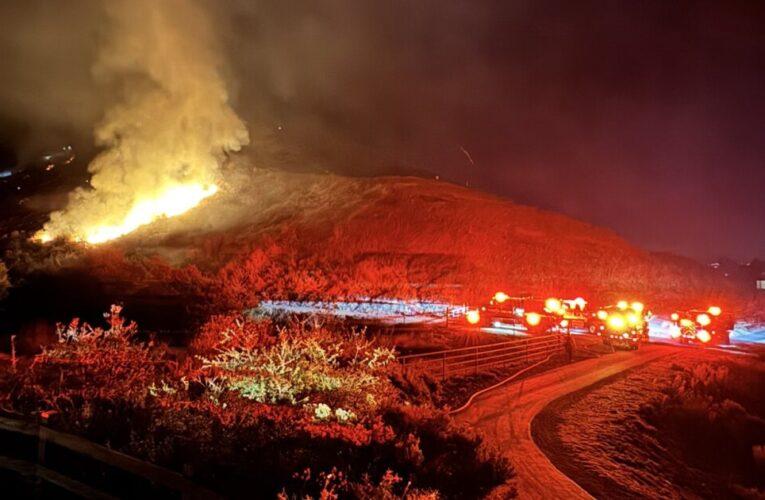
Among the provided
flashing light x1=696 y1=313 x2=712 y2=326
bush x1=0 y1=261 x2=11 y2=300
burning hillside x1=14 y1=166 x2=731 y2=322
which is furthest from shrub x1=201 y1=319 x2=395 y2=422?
flashing light x1=696 y1=313 x2=712 y2=326

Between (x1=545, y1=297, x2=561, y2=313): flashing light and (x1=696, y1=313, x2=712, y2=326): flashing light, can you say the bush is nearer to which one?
(x1=545, y1=297, x2=561, y2=313): flashing light

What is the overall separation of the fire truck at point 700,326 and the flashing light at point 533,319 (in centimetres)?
846

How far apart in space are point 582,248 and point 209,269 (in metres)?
40.0

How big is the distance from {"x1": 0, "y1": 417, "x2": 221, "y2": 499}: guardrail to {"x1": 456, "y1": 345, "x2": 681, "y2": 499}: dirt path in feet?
17.3

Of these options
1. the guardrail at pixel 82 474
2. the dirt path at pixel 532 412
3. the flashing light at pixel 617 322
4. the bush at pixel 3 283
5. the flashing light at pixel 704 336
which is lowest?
the dirt path at pixel 532 412

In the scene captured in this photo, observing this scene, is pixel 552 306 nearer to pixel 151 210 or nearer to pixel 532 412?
pixel 532 412

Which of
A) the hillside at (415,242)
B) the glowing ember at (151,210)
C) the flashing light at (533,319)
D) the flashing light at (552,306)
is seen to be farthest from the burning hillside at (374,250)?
the flashing light at (533,319)

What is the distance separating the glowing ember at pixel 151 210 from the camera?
1579 inches

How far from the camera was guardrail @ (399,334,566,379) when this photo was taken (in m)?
17.0

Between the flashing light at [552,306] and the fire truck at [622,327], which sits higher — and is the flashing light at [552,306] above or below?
above

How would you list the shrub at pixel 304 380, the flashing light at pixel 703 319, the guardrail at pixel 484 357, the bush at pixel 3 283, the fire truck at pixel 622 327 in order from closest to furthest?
the shrub at pixel 304 380 → the guardrail at pixel 484 357 → the fire truck at pixel 622 327 → the bush at pixel 3 283 → the flashing light at pixel 703 319

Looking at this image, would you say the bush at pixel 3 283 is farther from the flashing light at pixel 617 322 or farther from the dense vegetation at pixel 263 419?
the flashing light at pixel 617 322

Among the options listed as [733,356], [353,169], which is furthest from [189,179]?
[733,356]

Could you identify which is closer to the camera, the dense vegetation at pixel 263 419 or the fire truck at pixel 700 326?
the dense vegetation at pixel 263 419
